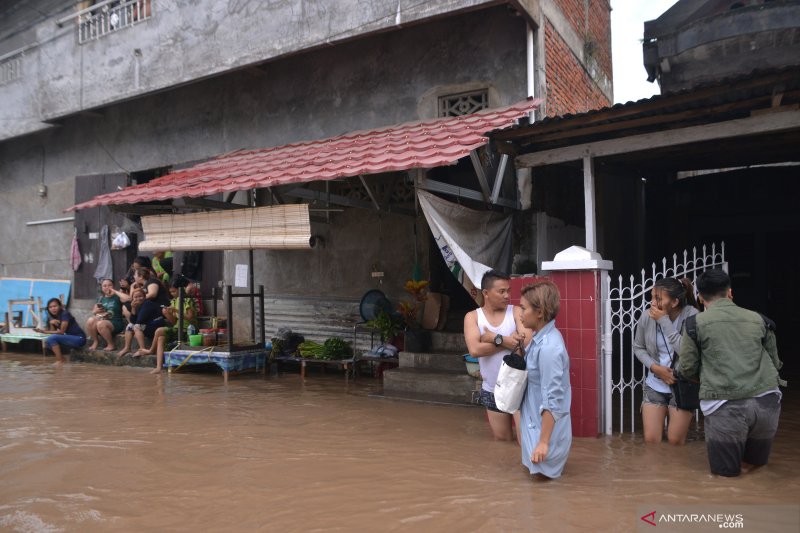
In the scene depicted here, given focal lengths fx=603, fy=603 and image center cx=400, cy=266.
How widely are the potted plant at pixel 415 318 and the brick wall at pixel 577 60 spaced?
10.9 feet

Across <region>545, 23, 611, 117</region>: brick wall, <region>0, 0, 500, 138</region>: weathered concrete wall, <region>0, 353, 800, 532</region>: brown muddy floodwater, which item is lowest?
<region>0, 353, 800, 532</region>: brown muddy floodwater

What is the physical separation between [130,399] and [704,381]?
692 cm

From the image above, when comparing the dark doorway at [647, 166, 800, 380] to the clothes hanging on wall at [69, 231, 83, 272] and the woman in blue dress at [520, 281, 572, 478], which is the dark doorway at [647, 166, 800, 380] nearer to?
the woman in blue dress at [520, 281, 572, 478]

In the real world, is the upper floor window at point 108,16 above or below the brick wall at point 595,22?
above

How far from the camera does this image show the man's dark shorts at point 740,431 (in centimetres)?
419

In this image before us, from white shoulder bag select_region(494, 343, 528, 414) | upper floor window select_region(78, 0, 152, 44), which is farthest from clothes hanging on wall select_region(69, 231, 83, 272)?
white shoulder bag select_region(494, 343, 528, 414)

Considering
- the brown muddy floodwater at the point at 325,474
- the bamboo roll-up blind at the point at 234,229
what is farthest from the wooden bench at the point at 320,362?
the bamboo roll-up blind at the point at 234,229

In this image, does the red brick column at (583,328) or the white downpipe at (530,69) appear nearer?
the red brick column at (583,328)

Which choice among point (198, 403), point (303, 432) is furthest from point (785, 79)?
point (198, 403)

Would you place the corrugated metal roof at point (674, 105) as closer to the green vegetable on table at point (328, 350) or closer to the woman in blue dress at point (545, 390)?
the woman in blue dress at point (545, 390)

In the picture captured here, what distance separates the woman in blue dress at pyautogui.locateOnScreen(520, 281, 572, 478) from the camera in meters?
4.16

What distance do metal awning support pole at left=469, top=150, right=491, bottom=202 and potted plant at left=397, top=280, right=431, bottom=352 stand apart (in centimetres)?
196

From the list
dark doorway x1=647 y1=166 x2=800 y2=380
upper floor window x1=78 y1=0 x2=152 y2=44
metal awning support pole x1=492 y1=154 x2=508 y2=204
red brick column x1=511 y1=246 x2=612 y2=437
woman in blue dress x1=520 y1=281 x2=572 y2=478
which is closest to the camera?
woman in blue dress x1=520 y1=281 x2=572 y2=478

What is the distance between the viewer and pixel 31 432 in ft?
20.4
